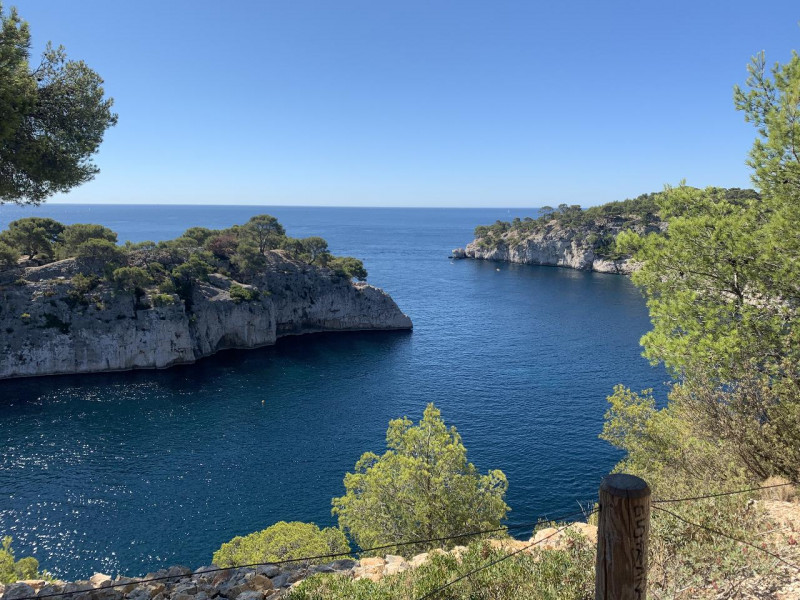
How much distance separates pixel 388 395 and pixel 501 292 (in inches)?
2728

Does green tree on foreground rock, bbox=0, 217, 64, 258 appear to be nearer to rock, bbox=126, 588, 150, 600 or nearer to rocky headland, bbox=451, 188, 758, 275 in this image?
rock, bbox=126, 588, 150, 600

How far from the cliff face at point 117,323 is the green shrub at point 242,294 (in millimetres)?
577

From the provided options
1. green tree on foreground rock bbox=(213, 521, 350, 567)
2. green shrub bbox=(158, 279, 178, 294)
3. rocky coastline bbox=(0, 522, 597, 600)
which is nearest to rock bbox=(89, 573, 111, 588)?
rocky coastline bbox=(0, 522, 597, 600)

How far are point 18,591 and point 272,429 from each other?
38.1 m

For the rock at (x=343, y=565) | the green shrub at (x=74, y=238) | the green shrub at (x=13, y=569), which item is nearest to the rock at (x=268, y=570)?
the rock at (x=343, y=565)

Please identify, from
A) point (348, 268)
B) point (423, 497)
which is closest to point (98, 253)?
point (348, 268)

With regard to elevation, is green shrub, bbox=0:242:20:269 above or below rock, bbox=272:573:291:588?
above

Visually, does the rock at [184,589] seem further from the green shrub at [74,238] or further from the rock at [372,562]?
the green shrub at [74,238]

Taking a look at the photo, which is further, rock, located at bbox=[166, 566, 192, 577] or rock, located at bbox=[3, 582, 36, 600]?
rock, located at bbox=[166, 566, 192, 577]

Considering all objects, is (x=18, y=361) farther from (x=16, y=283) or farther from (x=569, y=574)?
(x=569, y=574)

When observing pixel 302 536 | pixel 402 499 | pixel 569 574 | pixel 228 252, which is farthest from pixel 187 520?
pixel 228 252

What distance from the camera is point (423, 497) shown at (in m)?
20.2

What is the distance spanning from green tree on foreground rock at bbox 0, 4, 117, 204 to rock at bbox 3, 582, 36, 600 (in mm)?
11626

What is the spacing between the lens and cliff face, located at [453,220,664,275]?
151500 millimetres
